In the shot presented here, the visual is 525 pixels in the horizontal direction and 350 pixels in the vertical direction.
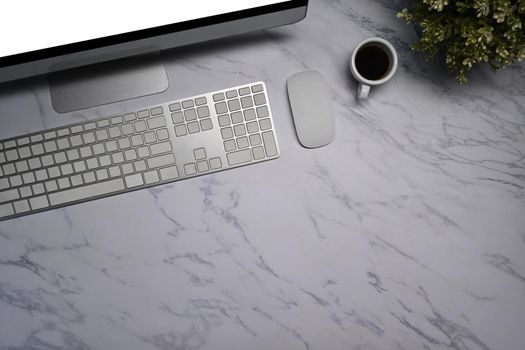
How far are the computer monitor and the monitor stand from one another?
0.40 feet

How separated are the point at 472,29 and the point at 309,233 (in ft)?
1.20

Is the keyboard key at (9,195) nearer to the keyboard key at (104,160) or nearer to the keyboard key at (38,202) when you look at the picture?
the keyboard key at (38,202)

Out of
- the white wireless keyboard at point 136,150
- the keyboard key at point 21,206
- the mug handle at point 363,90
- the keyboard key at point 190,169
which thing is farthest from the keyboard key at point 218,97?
the keyboard key at point 21,206

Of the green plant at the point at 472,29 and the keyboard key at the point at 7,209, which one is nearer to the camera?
the green plant at the point at 472,29

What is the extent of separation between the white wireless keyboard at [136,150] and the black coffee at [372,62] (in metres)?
0.16

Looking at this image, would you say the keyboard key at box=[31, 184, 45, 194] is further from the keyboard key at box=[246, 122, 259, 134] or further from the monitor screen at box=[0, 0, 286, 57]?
the keyboard key at box=[246, 122, 259, 134]

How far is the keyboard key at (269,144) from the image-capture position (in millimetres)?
821

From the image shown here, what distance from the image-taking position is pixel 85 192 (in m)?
0.81

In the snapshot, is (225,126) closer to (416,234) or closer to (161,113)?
(161,113)

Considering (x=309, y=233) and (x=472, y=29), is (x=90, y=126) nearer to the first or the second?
(x=309, y=233)

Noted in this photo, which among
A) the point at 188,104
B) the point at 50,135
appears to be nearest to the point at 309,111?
the point at 188,104

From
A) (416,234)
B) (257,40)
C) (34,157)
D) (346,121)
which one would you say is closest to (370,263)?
(416,234)

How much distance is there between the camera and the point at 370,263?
0.84 meters

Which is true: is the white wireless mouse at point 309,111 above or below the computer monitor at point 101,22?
below
